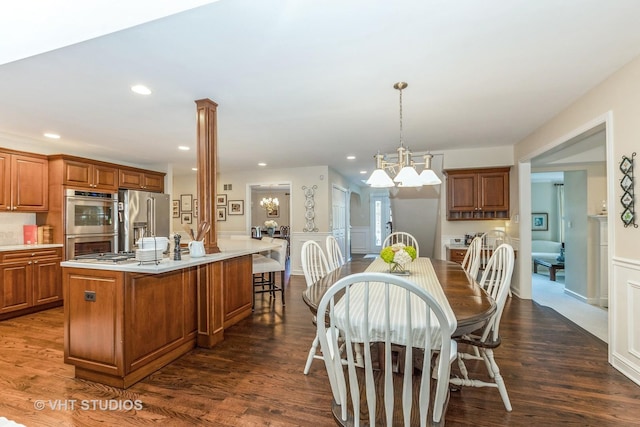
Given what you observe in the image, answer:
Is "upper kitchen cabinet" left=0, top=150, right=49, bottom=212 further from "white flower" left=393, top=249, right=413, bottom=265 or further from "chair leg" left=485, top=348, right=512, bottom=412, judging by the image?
"chair leg" left=485, top=348, right=512, bottom=412

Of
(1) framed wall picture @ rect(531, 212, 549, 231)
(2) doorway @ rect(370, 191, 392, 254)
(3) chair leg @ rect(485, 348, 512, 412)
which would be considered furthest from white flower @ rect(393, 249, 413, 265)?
(2) doorway @ rect(370, 191, 392, 254)

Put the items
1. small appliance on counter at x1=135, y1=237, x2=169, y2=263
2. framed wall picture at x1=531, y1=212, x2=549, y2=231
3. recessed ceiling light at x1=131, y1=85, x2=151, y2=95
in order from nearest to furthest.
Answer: small appliance on counter at x1=135, y1=237, x2=169, y2=263 → recessed ceiling light at x1=131, y1=85, x2=151, y2=95 → framed wall picture at x1=531, y1=212, x2=549, y2=231

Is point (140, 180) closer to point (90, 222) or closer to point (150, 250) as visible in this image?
point (90, 222)

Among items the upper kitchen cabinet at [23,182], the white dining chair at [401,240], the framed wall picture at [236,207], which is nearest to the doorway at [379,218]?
the framed wall picture at [236,207]

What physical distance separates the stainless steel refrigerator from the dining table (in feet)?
12.5

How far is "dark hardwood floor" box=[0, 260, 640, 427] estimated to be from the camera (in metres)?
1.80

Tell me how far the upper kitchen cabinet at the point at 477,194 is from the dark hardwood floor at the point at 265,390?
85.8 inches

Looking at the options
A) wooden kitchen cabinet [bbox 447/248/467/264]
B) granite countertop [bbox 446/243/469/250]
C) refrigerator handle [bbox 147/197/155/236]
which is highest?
refrigerator handle [bbox 147/197/155/236]

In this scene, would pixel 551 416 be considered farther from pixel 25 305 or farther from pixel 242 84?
pixel 25 305

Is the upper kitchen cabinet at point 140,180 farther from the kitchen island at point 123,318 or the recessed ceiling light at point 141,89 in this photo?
the kitchen island at point 123,318

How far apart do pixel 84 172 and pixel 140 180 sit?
38.2 inches

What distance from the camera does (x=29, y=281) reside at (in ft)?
12.5

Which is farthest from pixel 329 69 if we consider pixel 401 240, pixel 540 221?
pixel 540 221

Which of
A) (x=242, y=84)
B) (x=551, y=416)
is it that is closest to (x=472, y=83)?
(x=242, y=84)
